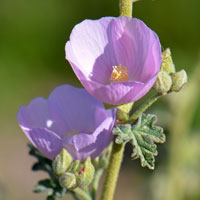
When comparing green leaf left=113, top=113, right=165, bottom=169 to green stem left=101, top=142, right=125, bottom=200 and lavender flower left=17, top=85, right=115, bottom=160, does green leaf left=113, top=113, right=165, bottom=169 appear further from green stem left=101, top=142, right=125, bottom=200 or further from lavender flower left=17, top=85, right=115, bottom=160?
lavender flower left=17, top=85, right=115, bottom=160

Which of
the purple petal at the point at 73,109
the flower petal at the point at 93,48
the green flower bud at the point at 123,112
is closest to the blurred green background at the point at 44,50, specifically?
the purple petal at the point at 73,109

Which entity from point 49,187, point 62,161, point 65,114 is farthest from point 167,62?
point 49,187

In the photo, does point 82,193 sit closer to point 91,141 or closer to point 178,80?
point 91,141

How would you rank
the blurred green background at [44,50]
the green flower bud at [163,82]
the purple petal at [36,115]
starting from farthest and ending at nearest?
the blurred green background at [44,50] < the purple petal at [36,115] < the green flower bud at [163,82]

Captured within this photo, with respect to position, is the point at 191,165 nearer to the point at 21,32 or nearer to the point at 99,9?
the point at 99,9

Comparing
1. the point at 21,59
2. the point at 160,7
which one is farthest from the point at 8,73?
the point at 160,7

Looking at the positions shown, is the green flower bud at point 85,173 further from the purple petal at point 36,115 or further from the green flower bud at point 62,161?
the purple petal at point 36,115

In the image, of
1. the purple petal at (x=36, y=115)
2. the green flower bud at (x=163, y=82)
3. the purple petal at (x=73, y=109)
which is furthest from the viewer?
the purple petal at (x=73, y=109)
